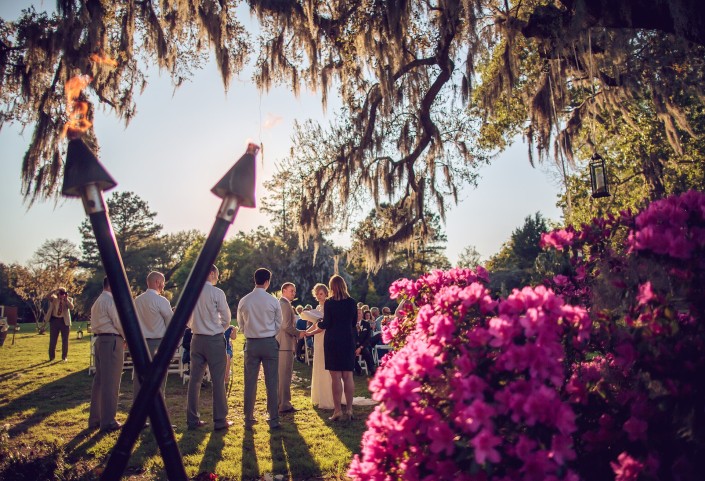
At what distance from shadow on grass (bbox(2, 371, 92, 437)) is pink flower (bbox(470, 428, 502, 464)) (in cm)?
671

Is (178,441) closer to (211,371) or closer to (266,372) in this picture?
(211,371)

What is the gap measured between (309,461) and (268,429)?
1.57m

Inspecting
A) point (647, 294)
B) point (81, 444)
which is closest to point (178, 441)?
point (81, 444)

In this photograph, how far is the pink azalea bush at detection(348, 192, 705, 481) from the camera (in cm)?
185

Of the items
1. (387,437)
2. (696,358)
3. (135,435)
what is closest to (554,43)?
(696,358)

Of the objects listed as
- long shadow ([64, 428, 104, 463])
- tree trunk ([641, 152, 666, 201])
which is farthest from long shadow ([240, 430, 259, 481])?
tree trunk ([641, 152, 666, 201])

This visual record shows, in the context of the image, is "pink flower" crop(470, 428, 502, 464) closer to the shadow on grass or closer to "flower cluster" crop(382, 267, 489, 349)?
"flower cluster" crop(382, 267, 489, 349)

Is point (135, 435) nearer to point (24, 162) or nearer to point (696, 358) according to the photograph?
point (696, 358)

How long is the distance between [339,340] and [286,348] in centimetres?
120

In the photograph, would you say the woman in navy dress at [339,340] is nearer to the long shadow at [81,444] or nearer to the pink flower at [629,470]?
the long shadow at [81,444]

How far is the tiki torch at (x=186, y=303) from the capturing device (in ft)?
4.95

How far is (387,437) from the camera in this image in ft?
6.96

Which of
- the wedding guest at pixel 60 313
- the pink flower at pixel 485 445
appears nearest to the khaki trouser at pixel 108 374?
the pink flower at pixel 485 445

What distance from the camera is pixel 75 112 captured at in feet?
6.73
